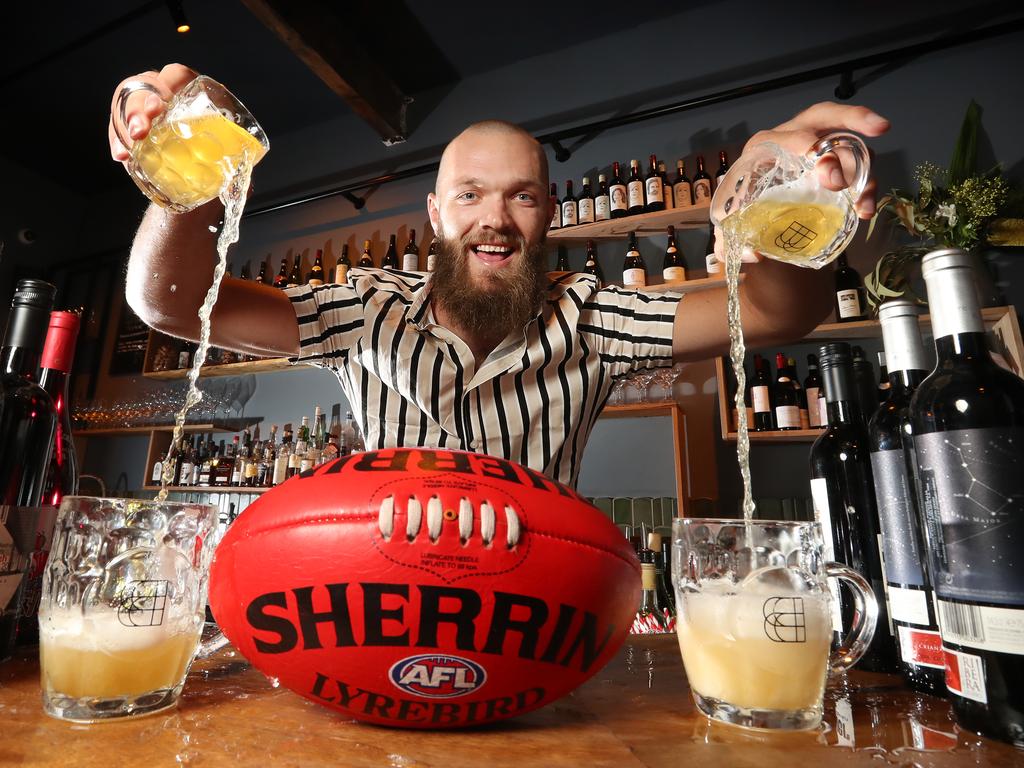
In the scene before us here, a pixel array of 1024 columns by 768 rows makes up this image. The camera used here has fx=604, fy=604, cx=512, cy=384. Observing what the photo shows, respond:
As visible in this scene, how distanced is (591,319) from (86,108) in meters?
4.26

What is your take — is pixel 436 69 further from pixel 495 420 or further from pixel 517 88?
pixel 495 420

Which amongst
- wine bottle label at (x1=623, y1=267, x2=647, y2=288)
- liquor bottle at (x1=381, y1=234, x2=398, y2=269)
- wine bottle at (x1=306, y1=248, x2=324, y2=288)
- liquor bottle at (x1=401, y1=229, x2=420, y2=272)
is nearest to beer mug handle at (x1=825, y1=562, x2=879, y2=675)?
wine bottle label at (x1=623, y1=267, x2=647, y2=288)

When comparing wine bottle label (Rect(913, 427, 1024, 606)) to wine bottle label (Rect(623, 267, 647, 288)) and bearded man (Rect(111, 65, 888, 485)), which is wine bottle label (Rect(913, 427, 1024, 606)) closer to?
bearded man (Rect(111, 65, 888, 485))

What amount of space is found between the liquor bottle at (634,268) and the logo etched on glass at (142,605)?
2.63 meters

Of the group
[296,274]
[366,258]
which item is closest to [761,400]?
[366,258]

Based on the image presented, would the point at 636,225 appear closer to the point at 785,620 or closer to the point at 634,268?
the point at 634,268

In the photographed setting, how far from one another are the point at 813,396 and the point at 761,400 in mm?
210

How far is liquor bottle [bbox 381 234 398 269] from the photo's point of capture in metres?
3.68

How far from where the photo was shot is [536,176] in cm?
157

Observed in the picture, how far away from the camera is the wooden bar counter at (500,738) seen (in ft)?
1.38

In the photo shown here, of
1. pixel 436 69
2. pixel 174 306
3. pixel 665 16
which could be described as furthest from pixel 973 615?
pixel 436 69

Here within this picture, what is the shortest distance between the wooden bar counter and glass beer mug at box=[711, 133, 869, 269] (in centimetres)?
57

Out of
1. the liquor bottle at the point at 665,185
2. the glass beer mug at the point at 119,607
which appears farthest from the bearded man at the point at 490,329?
the liquor bottle at the point at 665,185

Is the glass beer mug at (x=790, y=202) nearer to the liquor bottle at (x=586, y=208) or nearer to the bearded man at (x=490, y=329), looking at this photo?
the bearded man at (x=490, y=329)
